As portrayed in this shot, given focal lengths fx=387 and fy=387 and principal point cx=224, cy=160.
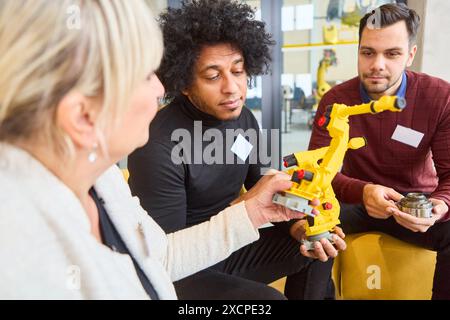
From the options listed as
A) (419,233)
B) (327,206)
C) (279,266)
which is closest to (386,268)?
(419,233)

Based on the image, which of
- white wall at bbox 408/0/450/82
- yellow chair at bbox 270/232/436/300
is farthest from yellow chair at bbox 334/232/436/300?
white wall at bbox 408/0/450/82

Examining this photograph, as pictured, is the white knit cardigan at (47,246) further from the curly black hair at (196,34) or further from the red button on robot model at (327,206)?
the curly black hair at (196,34)

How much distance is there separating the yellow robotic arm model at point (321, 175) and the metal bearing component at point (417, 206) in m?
0.37

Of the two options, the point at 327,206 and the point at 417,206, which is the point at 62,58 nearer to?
the point at 327,206

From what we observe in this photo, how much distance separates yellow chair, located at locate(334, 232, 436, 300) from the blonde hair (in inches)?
46.9

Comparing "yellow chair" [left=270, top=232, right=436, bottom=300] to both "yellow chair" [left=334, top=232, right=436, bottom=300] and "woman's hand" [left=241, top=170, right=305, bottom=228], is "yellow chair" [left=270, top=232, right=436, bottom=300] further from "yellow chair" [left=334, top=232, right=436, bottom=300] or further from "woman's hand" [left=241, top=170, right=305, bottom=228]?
"woman's hand" [left=241, top=170, right=305, bottom=228]

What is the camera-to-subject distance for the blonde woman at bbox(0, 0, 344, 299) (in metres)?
0.50

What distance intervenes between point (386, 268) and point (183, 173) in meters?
0.85

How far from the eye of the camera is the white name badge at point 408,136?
4.80 ft

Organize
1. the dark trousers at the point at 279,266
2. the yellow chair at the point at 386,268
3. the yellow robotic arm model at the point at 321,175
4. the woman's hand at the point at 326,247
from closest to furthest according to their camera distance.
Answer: the yellow robotic arm model at the point at 321,175 < the woman's hand at the point at 326,247 < the dark trousers at the point at 279,266 < the yellow chair at the point at 386,268

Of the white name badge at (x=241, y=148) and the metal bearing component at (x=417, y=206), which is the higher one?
the white name badge at (x=241, y=148)

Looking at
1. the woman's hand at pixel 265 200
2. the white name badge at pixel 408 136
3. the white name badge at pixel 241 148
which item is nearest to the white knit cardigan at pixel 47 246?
the woman's hand at pixel 265 200

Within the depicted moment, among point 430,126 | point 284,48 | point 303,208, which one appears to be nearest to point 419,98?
point 430,126
